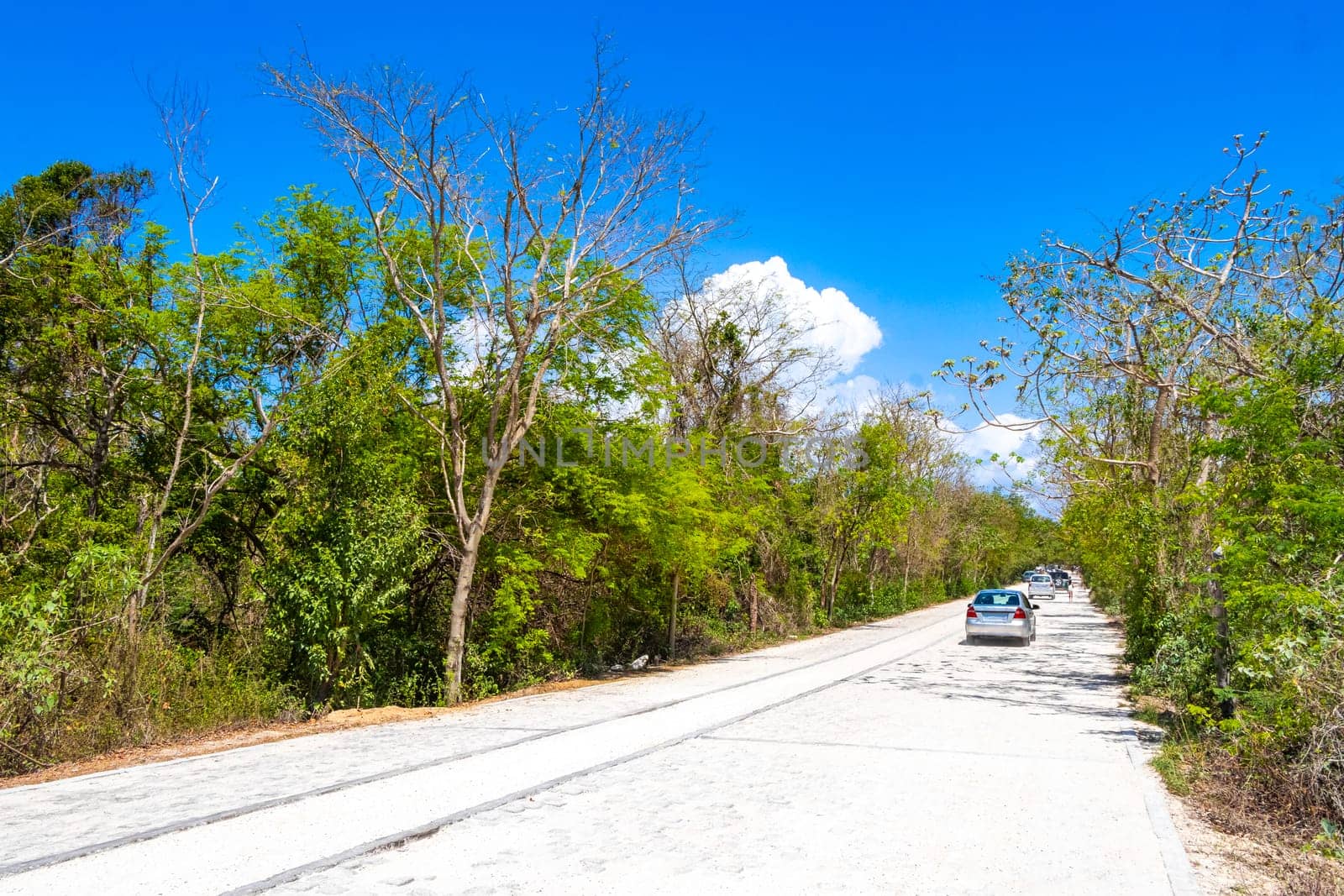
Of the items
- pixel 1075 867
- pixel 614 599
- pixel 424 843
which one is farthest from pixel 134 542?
pixel 1075 867

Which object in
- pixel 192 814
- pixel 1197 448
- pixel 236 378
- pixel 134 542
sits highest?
pixel 236 378

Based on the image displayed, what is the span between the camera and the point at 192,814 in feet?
22.2

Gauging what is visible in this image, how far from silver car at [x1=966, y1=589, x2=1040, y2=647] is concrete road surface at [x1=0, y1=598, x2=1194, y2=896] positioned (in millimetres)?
13190

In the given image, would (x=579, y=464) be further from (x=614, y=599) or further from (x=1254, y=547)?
(x=1254, y=547)

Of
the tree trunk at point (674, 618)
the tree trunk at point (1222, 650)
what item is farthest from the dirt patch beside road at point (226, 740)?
the tree trunk at point (1222, 650)

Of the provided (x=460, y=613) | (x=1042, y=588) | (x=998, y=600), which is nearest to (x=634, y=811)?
(x=460, y=613)

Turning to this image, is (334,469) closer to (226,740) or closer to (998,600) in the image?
(226,740)

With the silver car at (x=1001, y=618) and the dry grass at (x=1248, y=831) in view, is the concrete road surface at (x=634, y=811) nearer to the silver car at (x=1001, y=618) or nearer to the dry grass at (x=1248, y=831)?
the dry grass at (x=1248, y=831)

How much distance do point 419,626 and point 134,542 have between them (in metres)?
6.36

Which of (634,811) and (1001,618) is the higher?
(1001,618)

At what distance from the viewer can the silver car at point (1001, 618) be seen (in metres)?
25.5

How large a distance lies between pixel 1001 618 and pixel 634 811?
2117cm

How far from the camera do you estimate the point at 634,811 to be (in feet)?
23.2

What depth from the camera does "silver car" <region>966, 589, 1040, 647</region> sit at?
25.5 meters
